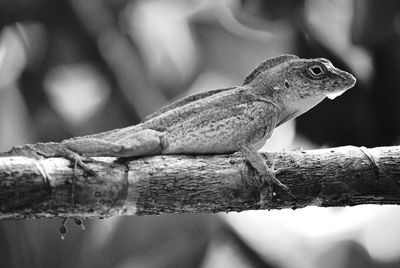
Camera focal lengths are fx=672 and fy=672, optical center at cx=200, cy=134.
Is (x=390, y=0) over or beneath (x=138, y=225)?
over

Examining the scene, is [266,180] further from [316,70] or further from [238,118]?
[316,70]

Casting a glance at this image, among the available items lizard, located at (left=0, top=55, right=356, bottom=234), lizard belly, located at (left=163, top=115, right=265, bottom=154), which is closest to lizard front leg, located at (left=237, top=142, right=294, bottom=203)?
lizard, located at (left=0, top=55, right=356, bottom=234)

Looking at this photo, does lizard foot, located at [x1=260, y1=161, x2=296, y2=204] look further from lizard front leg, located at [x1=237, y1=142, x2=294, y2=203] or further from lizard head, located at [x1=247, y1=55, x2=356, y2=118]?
lizard head, located at [x1=247, y1=55, x2=356, y2=118]

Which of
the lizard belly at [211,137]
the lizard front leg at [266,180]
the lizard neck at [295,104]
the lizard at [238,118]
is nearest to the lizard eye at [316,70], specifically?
the lizard at [238,118]

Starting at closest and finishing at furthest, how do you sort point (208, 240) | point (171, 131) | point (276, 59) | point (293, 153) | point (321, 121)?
point (293, 153) < point (171, 131) < point (276, 59) < point (208, 240) < point (321, 121)

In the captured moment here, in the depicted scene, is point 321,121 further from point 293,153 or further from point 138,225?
point 293,153

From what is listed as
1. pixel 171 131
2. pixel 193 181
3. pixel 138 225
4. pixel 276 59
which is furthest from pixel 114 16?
pixel 193 181

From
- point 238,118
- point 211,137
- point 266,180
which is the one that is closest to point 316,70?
point 238,118
